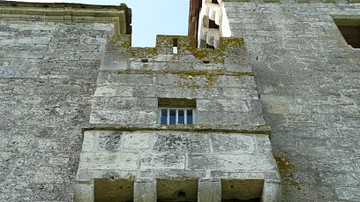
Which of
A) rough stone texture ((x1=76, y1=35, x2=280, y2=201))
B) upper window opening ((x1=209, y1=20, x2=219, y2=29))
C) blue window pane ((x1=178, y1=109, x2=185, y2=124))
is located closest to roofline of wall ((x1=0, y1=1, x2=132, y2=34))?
rough stone texture ((x1=76, y1=35, x2=280, y2=201))

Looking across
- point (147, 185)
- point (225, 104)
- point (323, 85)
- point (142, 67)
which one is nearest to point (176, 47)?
point (142, 67)

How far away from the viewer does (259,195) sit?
23.8 feet

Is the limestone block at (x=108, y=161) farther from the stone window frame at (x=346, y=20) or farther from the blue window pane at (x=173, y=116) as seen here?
the stone window frame at (x=346, y=20)

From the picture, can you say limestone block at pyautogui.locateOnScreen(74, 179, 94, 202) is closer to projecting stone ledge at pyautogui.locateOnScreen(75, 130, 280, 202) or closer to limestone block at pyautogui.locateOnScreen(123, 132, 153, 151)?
projecting stone ledge at pyautogui.locateOnScreen(75, 130, 280, 202)

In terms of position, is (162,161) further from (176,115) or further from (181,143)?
(176,115)

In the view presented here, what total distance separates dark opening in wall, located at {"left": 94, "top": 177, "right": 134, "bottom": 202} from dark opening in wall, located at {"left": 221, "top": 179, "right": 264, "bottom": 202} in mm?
1074

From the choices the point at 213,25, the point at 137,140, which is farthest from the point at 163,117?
the point at 213,25

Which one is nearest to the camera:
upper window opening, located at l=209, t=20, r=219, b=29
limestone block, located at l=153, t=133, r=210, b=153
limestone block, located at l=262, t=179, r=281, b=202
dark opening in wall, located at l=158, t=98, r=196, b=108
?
limestone block, located at l=262, t=179, r=281, b=202

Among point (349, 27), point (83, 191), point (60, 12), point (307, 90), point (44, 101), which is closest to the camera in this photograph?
point (83, 191)

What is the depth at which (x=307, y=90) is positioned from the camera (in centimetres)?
1009

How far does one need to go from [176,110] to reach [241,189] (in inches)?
70.5

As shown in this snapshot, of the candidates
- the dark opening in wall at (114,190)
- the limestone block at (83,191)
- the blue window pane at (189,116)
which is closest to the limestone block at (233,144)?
the blue window pane at (189,116)

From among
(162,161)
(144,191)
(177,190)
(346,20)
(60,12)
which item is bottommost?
(346,20)

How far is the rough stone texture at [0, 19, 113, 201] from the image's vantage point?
7.93m
